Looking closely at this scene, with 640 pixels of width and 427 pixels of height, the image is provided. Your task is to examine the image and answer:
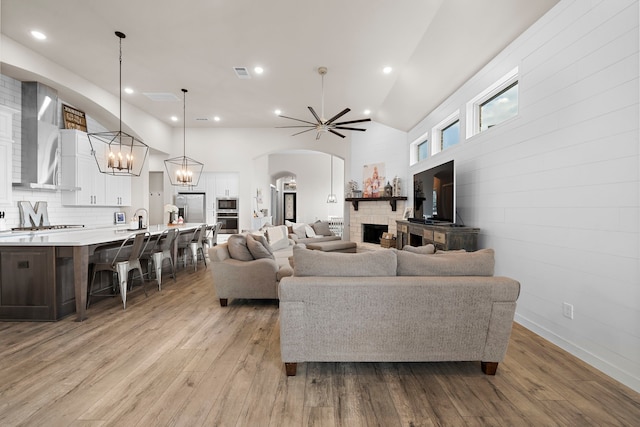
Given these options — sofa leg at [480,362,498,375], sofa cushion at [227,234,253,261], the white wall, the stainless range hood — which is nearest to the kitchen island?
sofa cushion at [227,234,253,261]

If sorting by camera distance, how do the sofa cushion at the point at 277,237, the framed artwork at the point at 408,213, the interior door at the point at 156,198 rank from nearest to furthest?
the sofa cushion at the point at 277,237, the framed artwork at the point at 408,213, the interior door at the point at 156,198

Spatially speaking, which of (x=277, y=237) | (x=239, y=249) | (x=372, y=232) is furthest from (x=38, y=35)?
(x=372, y=232)

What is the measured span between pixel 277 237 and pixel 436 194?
3.02m

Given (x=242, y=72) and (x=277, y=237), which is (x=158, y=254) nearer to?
(x=277, y=237)

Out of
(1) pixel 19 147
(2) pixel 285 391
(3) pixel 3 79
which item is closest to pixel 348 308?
(2) pixel 285 391

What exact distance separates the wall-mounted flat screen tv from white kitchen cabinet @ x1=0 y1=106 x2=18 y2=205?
241 inches

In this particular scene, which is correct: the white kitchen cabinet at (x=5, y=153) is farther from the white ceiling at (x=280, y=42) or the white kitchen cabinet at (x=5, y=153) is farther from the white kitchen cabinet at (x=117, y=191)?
the white kitchen cabinet at (x=117, y=191)

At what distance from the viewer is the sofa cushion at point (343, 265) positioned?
7.25 feet

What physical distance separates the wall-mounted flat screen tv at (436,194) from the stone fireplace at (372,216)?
1.64 metres

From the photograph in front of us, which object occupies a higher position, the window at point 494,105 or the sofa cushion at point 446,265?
the window at point 494,105

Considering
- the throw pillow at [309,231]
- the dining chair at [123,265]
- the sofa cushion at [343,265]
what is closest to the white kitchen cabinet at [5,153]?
the dining chair at [123,265]

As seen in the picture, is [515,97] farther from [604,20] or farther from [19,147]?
[19,147]

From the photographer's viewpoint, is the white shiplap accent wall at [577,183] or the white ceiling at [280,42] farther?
the white ceiling at [280,42]

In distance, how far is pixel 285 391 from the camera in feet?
6.61
